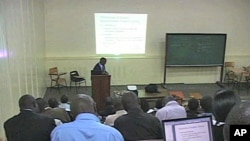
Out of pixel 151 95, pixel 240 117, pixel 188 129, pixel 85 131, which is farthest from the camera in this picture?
pixel 151 95

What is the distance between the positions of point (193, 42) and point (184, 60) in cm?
62

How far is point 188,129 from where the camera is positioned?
2.04 meters

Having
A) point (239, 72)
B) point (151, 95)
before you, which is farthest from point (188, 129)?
point (239, 72)

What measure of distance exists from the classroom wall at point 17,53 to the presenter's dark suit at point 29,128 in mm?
1865

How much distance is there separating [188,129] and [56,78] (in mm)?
7901

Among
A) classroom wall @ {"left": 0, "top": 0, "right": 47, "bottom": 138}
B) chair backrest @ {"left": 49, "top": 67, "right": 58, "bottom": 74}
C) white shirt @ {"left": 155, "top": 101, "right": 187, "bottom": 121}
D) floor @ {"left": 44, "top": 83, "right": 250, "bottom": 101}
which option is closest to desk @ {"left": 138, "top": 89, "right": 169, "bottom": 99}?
floor @ {"left": 44, "top": 83, "right": 250, "bottom": 101}

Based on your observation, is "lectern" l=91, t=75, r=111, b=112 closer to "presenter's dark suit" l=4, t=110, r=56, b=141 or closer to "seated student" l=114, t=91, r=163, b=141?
"seated student" l=114, t=91, r=163, b=141

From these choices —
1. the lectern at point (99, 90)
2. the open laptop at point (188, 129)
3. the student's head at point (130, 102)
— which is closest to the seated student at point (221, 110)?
the open laptop at point (188, 129)

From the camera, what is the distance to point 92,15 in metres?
9.45

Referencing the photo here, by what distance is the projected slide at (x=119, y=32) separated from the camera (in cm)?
948

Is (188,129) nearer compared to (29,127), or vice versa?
(188,129)

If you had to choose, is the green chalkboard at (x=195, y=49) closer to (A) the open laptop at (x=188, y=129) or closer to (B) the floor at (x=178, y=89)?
(B) the floor at (x=178, y=89)

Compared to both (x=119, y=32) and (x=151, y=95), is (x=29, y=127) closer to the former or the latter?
(x=151, y=95)

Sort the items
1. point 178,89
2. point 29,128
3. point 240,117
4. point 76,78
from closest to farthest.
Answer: point 240,117 → point 29,128 → point 76,78 → point 178,89
